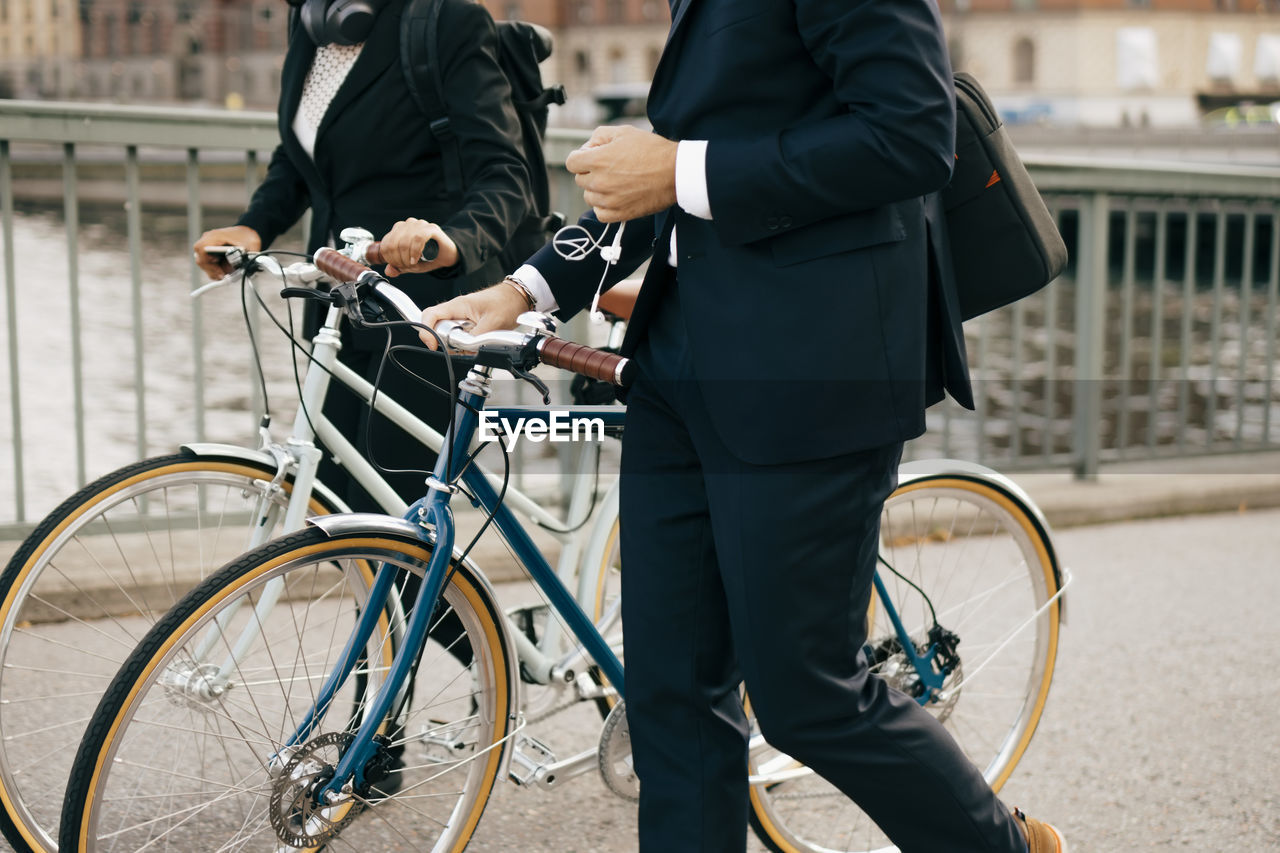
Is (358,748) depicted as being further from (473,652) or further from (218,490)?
(218,490)

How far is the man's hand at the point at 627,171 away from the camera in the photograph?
188 centimetres

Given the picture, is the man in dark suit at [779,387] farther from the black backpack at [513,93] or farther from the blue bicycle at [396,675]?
the black backpack at [513,93]

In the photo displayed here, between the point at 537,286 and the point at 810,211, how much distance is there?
2.00ft

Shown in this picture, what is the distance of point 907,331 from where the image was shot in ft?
6.22

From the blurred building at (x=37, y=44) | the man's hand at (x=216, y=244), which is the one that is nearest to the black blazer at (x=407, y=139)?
the man's hand at (x=216, y=244)

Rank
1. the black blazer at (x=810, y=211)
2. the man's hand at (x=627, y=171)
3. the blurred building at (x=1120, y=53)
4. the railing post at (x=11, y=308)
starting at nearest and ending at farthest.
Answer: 1. the black blazer at (x=810, y=211)
2. the man's hand at (x=627, y=171)
3. the railing post at (x=11, y=308)
4. the blurred building at (x=1120, y=53)

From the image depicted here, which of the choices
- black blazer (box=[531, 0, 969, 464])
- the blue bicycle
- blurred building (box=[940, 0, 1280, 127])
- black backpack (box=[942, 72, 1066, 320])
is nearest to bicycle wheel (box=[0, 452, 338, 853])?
the blue bicycle

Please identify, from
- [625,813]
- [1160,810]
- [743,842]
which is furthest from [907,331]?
[1160,810]

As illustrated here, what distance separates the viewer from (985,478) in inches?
111

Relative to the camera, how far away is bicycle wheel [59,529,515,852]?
2045mm

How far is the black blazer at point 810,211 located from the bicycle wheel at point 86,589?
1031mm

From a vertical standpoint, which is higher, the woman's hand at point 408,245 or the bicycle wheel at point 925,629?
the woman's hand at point 408,245

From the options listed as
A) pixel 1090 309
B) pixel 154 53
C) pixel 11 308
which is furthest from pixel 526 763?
pixel 154 53

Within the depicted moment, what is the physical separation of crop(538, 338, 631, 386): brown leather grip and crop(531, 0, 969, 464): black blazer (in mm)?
104
